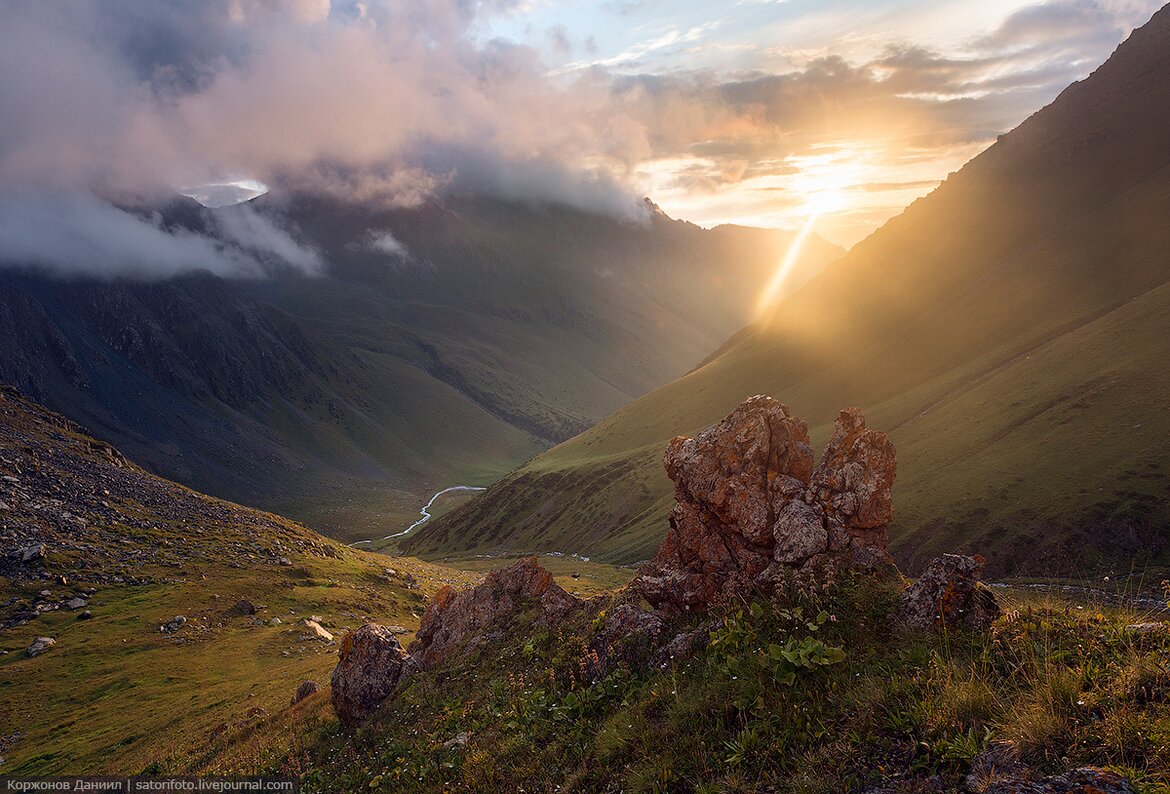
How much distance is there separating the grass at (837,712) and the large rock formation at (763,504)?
2.74 meters

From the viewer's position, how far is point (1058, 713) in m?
7.86

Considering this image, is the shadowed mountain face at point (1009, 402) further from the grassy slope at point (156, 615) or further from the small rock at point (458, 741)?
the grassy slope at point (156, 615)

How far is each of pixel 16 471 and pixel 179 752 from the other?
232 feet

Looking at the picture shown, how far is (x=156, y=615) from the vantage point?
57938mm

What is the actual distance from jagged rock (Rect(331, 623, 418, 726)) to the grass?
22.5ft

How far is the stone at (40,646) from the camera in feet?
171

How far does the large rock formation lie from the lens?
1642 cm

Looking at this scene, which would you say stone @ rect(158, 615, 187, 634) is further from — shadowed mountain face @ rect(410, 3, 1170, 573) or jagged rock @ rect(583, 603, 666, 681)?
shadowed mountain face @ rect(410, 3, 1170, 573)

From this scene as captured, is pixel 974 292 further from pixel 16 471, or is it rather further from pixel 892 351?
pixel 16 471

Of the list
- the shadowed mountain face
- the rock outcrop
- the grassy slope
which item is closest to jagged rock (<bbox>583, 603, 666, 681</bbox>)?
the rock outcrop

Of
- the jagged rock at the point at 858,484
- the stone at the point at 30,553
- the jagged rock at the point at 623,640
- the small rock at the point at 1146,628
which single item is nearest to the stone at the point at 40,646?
the stone at the point at 30,553

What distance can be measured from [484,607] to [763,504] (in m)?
13.0

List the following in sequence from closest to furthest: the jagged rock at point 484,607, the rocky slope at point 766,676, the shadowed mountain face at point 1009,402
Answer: the rocky slope at point 766,676 → the jagged rock at point 484,607 → the shadowed mountain face at point 1009,402

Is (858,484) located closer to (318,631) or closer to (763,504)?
(763,504)
